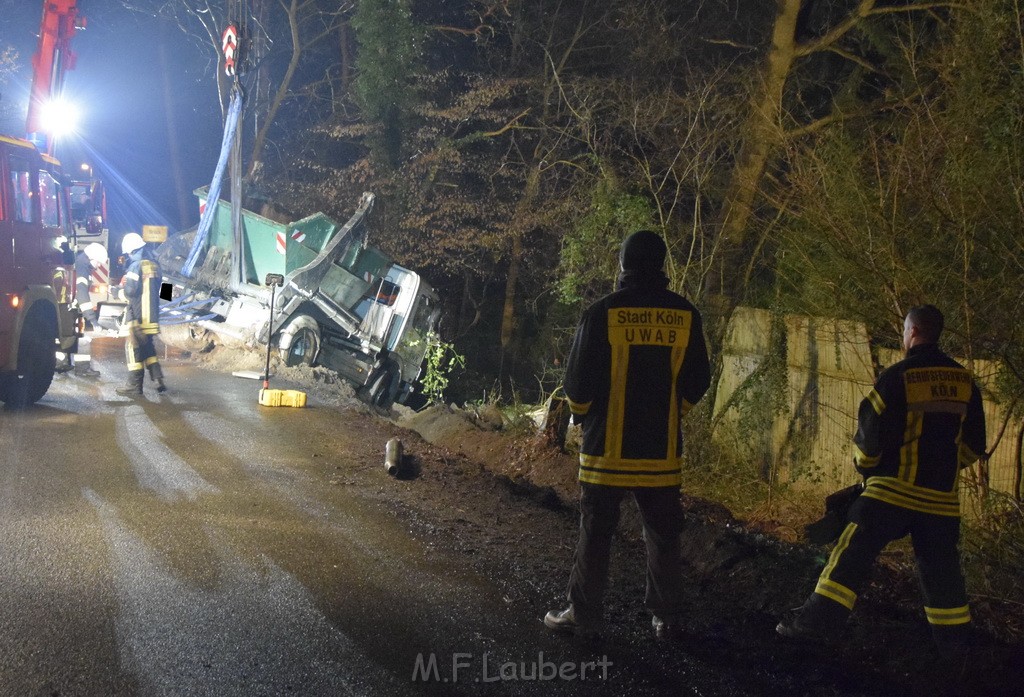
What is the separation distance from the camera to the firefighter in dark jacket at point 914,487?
3.97m

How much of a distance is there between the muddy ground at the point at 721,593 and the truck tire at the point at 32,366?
14.3 ft

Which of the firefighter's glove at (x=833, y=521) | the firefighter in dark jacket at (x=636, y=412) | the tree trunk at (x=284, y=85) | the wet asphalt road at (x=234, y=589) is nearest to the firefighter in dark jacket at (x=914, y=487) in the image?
the firefighter's glove at (x=833, y=521)

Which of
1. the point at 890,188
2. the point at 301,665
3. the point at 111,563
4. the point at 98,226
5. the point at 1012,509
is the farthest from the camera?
the point at 98,226

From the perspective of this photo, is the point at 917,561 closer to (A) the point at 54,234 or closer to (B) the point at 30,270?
(B) the point at 30,270

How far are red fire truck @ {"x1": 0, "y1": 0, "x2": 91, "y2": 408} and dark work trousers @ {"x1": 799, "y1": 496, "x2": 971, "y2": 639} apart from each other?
846cm

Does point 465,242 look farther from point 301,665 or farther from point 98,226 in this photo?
point 301,665

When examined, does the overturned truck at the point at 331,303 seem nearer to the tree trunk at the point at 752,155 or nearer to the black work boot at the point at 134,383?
the black work boot at the point at 134,383

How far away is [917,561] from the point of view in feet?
13.3

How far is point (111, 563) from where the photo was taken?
5051 millimetres

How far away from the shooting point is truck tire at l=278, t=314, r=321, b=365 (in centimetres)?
1356

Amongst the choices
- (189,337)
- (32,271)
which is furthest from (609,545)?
(189,337)

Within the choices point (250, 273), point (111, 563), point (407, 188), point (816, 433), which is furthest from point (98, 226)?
point (816, 433)

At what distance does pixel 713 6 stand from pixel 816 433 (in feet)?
26.1

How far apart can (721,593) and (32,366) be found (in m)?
8.17
